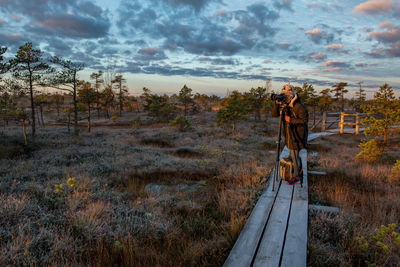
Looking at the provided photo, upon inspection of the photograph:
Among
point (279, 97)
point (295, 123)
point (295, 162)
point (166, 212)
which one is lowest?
point (166, 212)

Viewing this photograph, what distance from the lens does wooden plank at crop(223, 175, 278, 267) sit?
94.8 inches

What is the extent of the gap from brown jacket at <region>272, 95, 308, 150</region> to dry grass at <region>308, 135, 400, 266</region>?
4.70ft

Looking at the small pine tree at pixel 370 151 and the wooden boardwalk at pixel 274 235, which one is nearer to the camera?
the wooden boardwalk at pixel 274 235

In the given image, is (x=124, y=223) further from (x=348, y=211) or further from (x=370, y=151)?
(x=370, y=151)

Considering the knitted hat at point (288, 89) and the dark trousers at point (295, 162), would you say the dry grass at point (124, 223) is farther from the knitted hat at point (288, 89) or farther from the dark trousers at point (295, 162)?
the knitted hat at point (288, 89)

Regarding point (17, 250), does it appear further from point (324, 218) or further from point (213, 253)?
point (324, 218)

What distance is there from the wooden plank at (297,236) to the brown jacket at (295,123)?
122 cm

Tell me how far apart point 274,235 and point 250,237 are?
14.5 inches

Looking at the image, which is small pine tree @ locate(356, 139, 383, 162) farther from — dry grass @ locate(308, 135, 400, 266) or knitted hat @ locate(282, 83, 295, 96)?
knitted hat @ locate(282, 83, 295, 96)

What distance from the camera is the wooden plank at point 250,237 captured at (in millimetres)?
2408

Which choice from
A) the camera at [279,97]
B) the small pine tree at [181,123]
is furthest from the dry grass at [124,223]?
the small pine tree at [181,123]

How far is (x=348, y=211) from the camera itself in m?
3.81

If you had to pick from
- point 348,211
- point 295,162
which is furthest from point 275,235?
point 295,162

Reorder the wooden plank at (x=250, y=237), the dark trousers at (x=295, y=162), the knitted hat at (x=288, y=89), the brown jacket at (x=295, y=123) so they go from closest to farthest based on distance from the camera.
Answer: the wooden plank at (x=250, y=237)
the brown jacket at (x=295, y=123)
the knitted hat at (x=288, y=89)
the dark trousers at (x=295, y=162)
